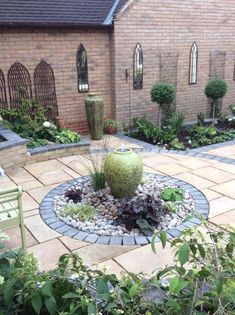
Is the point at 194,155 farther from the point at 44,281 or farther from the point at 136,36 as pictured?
the point at 44,281

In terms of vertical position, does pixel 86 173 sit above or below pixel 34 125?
below

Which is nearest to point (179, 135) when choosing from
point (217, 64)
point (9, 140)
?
point (217, 64)

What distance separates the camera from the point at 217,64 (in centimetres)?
934

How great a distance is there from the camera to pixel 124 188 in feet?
12.8

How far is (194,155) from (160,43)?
3.54 meters

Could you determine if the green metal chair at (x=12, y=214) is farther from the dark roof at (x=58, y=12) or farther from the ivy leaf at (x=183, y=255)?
the dark roof at (x=58, y=12)

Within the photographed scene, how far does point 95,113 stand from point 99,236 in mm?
4288

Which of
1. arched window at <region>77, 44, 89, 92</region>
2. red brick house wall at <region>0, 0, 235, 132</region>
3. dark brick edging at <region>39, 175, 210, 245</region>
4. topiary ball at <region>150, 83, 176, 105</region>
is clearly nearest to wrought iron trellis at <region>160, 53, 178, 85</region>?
red brick house wall at <region>0, 0, 235, 132</region>

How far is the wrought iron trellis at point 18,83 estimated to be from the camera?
680 cm

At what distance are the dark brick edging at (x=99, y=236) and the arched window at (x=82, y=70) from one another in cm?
371

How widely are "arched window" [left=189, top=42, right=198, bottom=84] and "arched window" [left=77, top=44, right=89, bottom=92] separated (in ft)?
9.88

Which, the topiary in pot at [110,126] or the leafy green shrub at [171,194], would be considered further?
the topiary in pot at [110,126]

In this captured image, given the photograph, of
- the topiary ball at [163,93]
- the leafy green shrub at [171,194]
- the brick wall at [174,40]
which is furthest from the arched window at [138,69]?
the leafy green shrub at [171,194]

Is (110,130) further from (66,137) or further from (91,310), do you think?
(91,310)
